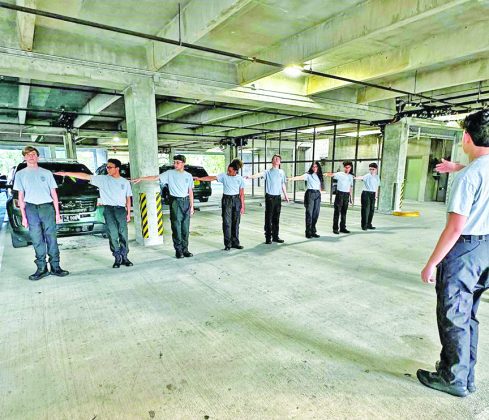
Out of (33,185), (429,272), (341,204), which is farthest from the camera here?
(341,204)

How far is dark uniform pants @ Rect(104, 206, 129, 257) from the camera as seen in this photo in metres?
4.18

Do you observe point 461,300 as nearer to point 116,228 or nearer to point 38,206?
point 116,228

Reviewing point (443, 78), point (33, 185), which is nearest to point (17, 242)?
point (33, 185)

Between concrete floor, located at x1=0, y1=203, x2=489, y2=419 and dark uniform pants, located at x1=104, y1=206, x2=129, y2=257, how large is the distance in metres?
0.33

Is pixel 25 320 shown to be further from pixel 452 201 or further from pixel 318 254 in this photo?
pixel 318 254

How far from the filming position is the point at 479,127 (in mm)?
1646

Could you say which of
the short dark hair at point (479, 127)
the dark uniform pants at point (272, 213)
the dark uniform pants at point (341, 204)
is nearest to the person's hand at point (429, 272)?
the short dark hair at point (479, 127)

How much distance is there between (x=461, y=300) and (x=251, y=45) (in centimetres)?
494

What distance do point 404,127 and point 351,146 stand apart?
21.8 feet

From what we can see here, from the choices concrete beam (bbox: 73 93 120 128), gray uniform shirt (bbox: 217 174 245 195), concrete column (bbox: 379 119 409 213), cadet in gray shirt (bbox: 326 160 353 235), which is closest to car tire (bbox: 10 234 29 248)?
gray uniform shirt (bbox: 217 174 245 195)

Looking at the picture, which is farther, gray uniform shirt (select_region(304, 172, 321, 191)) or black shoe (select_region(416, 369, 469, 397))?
gray uniform shirt (select_region(304, 172, 321, 191))

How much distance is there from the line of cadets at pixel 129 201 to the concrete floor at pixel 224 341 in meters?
0.45

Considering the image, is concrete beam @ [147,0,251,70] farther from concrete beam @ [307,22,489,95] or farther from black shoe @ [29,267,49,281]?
black shoe @ [29,267,49,281]

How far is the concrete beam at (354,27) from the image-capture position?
3.49 m
